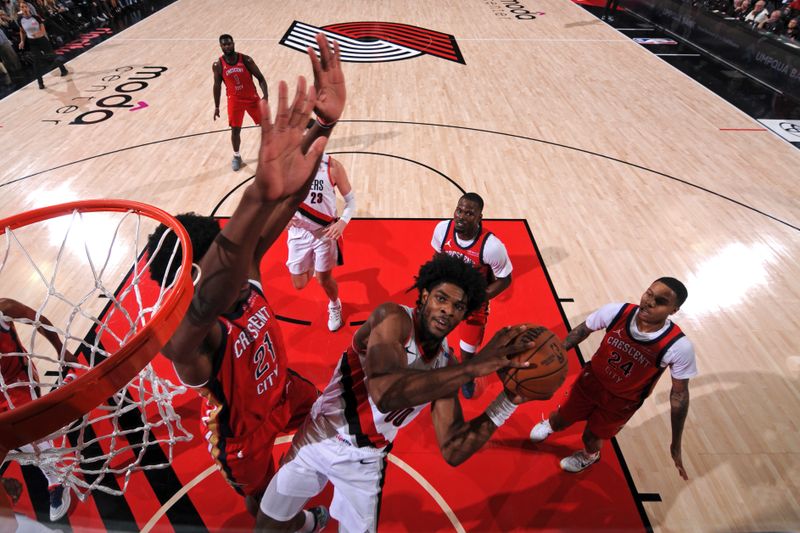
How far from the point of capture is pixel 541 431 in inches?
137

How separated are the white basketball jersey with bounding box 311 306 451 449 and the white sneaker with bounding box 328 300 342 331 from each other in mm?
1880

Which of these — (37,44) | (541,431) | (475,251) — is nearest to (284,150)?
(475,251)

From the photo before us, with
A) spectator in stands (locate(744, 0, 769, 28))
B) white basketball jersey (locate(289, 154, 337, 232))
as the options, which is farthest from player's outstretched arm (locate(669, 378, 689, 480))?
spectator in stands (locate(744, 0, 769, 28))

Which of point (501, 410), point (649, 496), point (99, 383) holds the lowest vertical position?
point (649, 496)

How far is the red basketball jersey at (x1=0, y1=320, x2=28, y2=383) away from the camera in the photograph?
2623 millimetres

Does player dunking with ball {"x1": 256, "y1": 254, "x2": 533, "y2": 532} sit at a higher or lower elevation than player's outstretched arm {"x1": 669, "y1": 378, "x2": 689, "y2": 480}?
higher

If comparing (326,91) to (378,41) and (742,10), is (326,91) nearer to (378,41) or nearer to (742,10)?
(378,41)

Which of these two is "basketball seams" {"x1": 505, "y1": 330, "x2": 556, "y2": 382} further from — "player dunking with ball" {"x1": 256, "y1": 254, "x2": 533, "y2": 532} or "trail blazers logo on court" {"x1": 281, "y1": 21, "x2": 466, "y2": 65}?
"trail blazers logo on court" {"x1": 281, "y1": 21, "x2": 466, "y2": 65}

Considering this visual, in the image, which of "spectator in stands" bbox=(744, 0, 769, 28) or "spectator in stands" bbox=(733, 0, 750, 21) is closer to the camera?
"spectator in stands" bbox=(744, 0, 769, 28)

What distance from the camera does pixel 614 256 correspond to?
5.51 metres

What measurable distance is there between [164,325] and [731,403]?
4346 mm

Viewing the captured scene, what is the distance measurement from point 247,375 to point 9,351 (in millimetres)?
1477

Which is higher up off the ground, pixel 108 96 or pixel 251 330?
pixel 251 330

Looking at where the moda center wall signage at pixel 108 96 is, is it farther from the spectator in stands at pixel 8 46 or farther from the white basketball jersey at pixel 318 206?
the white basketball jersey at pixel 318 206
